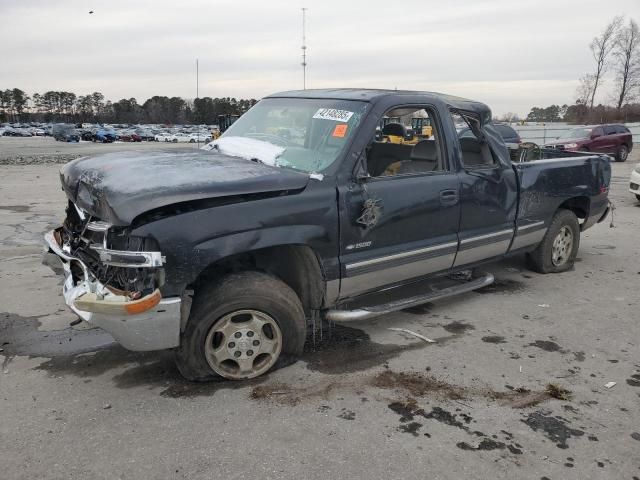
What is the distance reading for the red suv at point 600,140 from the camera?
21078 mm

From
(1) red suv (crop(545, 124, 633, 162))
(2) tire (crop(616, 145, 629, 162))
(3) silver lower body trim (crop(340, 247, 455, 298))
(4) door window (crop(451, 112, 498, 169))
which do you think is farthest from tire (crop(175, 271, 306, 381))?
(2) tire (crop(616, 145, 629, 162))

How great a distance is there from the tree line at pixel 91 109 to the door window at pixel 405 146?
12824cm

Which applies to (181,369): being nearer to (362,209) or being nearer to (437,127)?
(362,209)

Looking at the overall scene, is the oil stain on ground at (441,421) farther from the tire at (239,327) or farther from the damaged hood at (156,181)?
the damaged hood at (156,181)

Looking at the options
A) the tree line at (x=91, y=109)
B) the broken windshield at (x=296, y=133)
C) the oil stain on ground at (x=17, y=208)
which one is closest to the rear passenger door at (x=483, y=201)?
the broken windshield at (x=296, y=133)

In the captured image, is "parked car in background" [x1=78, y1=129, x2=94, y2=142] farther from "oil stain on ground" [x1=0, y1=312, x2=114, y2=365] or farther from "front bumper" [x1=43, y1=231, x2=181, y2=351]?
"front bumper" [x1=43, y1=231, x2=181, y2=351]

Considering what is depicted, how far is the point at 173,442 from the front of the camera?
2.85 m

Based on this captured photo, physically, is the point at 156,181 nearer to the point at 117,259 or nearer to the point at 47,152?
the point at 117,259

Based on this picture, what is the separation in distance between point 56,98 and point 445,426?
555ft

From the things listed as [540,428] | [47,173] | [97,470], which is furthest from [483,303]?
[47,173]

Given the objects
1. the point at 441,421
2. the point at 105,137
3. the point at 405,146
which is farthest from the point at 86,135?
the point at 441,421

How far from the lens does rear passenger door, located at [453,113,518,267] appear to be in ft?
14.9

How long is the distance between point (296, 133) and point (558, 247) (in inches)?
139

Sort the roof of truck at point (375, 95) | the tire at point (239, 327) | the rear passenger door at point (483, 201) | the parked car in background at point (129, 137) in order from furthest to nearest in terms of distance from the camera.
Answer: the parked car in background at point (129, 137) < the rear passenger door at point (483, 201) < the roof of truck at point (375, 95) < the tire at point (239, 327)
